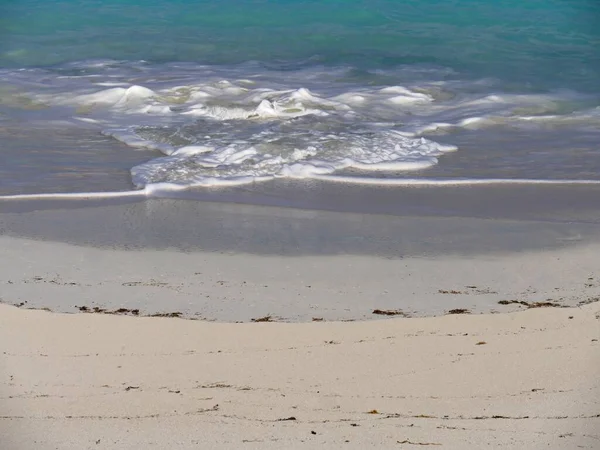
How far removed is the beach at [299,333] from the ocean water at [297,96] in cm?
124

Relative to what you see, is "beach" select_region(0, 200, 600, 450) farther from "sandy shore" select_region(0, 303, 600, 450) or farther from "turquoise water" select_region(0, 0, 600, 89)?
"turquoise water" select_region(0, 0, 600, 89)

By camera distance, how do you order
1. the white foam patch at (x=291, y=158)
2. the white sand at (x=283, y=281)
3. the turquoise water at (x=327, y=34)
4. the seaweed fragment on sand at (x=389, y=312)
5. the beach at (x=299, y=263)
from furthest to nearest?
the turquoise water at (x=327, y=34) → the white foam patch at (x=291, y=158) → the white sand at (x=283, y=281) → the seaweed fragment on sand at (x=389, y=312) → the beach at (x=299, y=263)

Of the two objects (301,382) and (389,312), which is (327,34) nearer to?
(389,312)

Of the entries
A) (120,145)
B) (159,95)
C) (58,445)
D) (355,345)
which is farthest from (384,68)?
(58,445)

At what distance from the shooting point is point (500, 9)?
1728cm

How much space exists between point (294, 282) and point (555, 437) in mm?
1676

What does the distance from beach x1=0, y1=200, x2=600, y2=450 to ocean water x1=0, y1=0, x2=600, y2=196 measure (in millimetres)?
1235

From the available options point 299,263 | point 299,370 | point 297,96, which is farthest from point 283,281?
point 297,96

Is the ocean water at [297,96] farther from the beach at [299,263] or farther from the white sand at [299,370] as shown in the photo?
the white sand at [299,370]

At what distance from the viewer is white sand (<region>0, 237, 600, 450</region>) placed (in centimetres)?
305

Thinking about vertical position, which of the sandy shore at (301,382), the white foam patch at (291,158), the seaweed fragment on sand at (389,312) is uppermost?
the white foam patch at (291,158)

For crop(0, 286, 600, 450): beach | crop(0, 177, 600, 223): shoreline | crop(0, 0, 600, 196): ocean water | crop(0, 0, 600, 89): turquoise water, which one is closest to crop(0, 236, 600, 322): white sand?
crop(0, 286, 600, 450): beach

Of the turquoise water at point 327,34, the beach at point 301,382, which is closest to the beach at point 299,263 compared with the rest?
the beach at point 301,382

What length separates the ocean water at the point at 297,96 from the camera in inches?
259
